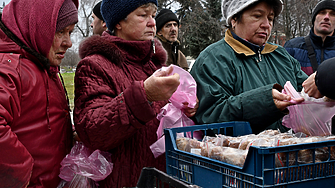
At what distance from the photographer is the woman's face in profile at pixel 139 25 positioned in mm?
1994

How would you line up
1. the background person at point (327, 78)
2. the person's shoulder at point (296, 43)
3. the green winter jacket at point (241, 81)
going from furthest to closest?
the person's shoulder at point (296, 43), the green winter jacket at point (241, 81), the background person at point (327, 78)

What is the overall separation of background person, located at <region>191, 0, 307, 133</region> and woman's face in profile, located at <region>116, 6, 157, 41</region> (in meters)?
0.44

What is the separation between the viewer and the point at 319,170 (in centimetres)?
117

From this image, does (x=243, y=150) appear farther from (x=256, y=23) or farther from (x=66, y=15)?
(x=66, y=15)

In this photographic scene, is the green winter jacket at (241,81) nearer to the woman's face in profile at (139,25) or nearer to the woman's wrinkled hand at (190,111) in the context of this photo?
the woman's wrinkled hand at (190,111)

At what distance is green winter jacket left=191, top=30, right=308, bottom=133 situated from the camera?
1.73m

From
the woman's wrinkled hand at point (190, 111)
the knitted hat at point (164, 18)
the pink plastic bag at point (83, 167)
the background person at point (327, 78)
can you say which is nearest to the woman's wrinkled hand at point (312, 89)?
the background person at point (327, 78)

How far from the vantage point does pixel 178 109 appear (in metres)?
1.95

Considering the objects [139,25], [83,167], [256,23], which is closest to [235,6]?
[256,23]

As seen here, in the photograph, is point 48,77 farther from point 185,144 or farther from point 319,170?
point 319,170

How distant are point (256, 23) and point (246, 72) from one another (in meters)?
0.40

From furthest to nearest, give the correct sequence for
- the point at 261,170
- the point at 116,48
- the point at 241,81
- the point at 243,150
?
the point at 241,81 → the point at 116,48 → the point at 243,150 → the point at 261,170

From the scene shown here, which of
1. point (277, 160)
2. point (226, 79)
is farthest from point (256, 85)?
point (277, 160)

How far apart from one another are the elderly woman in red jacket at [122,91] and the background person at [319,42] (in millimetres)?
2990
